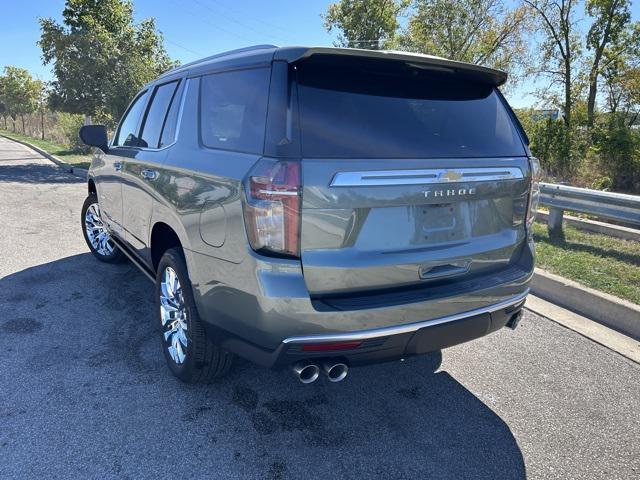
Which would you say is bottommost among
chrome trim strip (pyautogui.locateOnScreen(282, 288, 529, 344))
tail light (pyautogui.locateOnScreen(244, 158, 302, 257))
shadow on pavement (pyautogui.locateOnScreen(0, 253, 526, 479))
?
shadow on pavement (pyautogui.locateOnScreen(0, 253, 526, 479))

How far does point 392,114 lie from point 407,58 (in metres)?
0.28

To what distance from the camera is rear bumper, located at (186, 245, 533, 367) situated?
2080 mm

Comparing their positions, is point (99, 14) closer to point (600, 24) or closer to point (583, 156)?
point (583, 156)

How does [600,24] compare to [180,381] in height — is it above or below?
above

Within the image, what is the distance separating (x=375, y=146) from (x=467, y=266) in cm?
83

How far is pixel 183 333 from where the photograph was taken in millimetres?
2902

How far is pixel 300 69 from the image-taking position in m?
2.22

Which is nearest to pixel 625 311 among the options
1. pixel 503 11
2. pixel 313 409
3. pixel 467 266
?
pixel 467 266

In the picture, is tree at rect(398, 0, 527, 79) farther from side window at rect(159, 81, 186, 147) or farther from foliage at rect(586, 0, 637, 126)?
side window at rect(159, 81, 186, 147)

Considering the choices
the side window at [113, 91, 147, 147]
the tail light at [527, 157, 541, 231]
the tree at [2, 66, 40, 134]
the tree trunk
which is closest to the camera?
the tail light at [527, 157, 541, 231]

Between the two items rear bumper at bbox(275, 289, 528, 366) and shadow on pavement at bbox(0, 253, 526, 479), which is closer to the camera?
rear bumper at bbox(275, 289, 528, 366)

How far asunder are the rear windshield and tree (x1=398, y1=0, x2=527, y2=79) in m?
13.7

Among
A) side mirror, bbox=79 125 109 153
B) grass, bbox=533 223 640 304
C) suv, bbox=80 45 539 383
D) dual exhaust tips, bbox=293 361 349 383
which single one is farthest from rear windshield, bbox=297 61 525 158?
side mirror, bbox=79 125 109 153

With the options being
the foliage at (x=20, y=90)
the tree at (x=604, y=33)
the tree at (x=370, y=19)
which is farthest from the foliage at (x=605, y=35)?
the foliage at (x=20, y=90)
